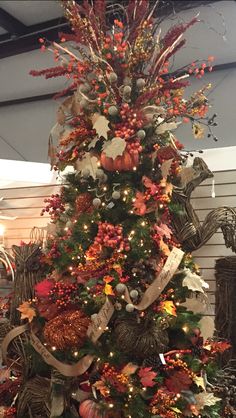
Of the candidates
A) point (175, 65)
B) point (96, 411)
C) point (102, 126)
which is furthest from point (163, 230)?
point (175, 65)

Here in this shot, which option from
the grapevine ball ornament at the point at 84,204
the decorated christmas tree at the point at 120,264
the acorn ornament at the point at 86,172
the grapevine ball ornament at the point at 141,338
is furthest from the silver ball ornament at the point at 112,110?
the grapevine ball ornament at the point at 141,338

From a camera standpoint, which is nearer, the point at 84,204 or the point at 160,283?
the point at 160,283

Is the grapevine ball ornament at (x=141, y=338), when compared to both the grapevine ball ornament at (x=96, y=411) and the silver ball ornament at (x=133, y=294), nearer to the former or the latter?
the silver ball ornament at (x=133, y=294)

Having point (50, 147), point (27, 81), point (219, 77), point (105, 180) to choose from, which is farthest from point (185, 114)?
point (27, 81)

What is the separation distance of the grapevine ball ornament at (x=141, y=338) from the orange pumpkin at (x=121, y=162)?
60 cm

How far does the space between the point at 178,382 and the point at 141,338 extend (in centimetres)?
20

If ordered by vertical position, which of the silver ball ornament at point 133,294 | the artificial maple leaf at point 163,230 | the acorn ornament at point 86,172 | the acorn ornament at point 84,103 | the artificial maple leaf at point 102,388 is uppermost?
the acorn ornament at point 84,103

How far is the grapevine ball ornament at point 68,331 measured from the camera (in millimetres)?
1677

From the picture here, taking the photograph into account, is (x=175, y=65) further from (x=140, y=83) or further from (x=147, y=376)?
(x=147, y=376)

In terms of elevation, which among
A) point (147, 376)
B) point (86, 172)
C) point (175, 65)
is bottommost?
point (147, 376)

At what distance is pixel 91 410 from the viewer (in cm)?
156

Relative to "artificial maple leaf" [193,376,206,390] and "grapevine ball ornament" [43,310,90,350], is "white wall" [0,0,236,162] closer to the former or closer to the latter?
"grapevine ball ornament" [43,310,90,350]

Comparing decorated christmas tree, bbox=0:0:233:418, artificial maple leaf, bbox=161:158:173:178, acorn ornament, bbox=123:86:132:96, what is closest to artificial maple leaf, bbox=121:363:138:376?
decorated christmas tree, bbox=0:0:233:418

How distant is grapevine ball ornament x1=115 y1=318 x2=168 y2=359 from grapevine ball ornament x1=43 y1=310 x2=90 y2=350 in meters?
0.15
